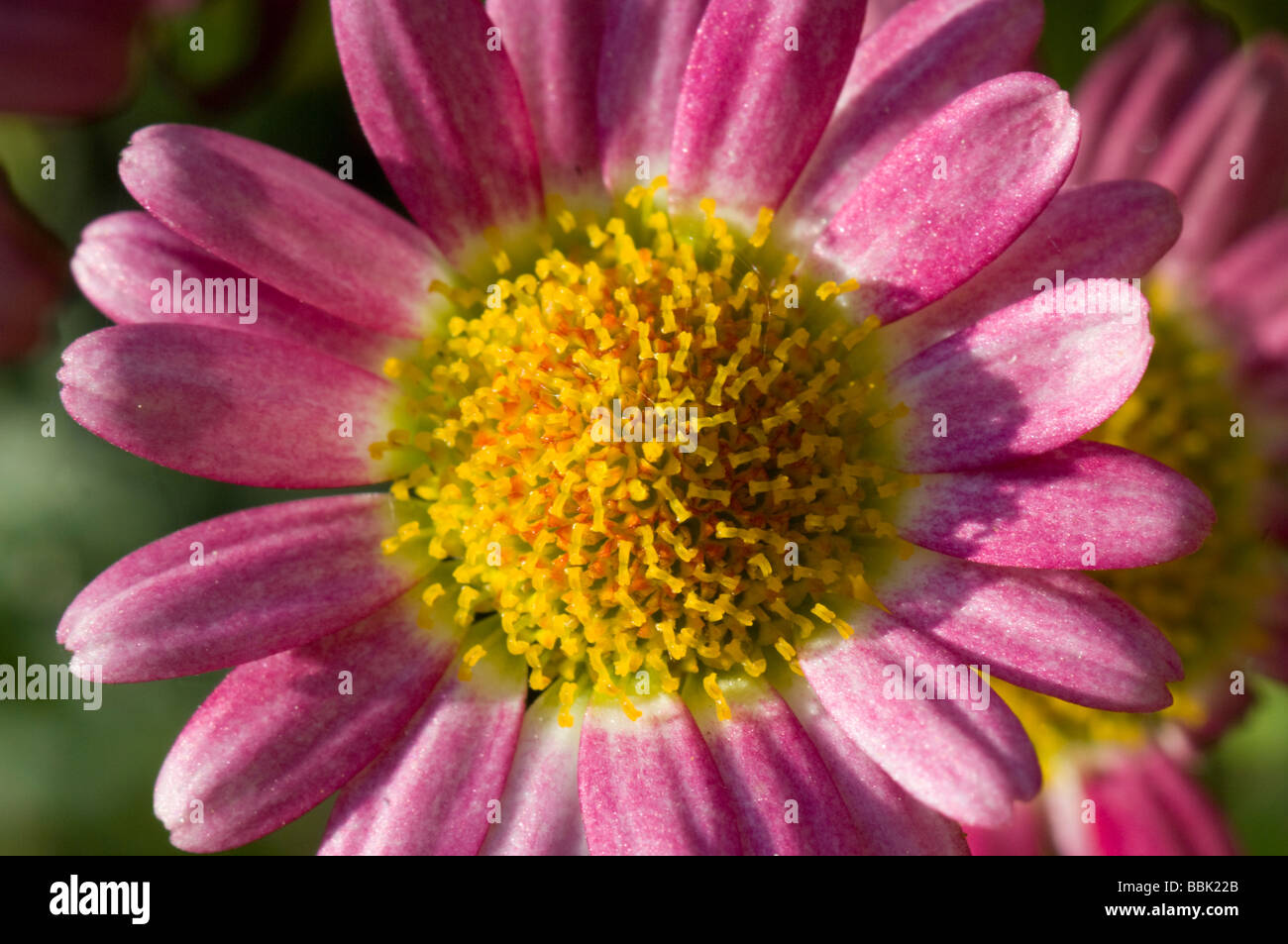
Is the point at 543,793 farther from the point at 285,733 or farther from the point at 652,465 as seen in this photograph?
the point at 652,465

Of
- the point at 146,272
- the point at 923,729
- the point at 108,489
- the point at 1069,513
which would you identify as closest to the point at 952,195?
the point at 1069,513

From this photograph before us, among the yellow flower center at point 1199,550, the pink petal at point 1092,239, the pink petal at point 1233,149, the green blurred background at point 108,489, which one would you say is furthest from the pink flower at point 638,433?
the pink petal at point 1233,149

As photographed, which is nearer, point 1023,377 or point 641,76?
point 1023,377

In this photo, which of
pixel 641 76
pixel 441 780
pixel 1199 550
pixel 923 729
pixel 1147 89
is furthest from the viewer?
pixel 1147 89

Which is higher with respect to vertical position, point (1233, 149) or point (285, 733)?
point (1233, 149)

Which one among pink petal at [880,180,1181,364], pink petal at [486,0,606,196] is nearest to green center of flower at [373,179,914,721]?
pink petal at [486,0,606,196]

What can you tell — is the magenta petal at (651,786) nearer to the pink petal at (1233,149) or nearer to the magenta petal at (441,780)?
the magenta petal at (441,780)
